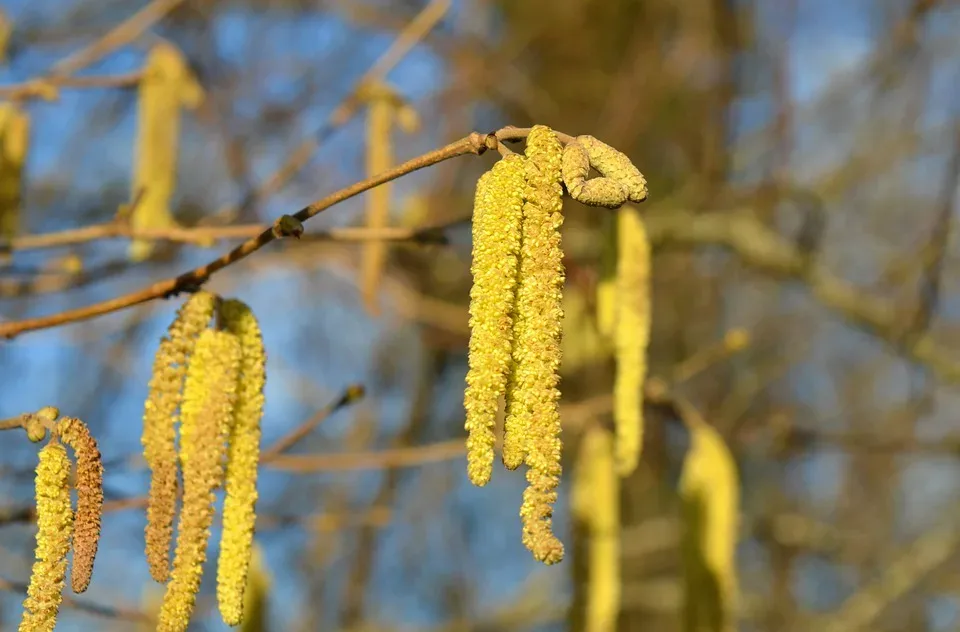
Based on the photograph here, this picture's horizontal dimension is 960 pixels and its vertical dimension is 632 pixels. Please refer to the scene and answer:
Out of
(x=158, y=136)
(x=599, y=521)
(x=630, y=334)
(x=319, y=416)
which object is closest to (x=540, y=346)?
(x=630, y=334)

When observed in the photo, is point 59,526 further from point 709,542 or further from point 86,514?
point 709,542

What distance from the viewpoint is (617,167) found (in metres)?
0.69

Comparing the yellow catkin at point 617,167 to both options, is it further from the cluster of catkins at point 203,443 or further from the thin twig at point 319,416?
the thin twig at point 319,416

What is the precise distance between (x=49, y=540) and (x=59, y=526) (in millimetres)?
12

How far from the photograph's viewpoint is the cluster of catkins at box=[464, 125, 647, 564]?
0.67 metres

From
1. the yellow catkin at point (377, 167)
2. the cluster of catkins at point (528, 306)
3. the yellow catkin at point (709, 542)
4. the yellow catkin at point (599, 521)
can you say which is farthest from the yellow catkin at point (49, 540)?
the yellow catkin at point (709, 542)

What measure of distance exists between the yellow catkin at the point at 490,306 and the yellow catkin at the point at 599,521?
30.1 inches

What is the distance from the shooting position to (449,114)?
11.4 ft

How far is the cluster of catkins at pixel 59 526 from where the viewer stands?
0.72m

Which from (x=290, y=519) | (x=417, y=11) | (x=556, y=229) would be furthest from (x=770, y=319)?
(x=556, y=229)

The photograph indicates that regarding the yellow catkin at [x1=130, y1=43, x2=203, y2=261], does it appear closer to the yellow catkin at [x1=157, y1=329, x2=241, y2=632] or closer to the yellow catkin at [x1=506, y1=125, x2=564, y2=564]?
the yellow catkin at [x1=157, y1=329, x2=241, y2=632]

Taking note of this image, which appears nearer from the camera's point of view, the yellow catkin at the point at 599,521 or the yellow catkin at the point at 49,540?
the yellow catkin at the point at 49,540

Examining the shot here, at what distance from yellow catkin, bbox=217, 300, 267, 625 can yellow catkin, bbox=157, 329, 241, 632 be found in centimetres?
1

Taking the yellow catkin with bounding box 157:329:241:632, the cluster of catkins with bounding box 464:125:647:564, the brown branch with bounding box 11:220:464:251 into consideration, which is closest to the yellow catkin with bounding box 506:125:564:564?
the cluster of catkins with bounding box 464:125:647:564
